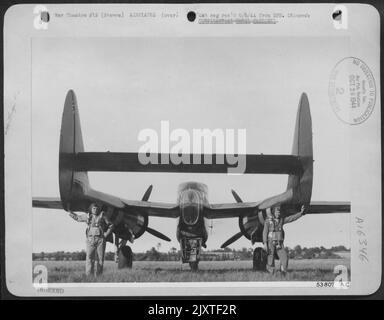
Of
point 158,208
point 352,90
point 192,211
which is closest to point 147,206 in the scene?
point 158,208

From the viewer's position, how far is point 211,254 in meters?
2.32

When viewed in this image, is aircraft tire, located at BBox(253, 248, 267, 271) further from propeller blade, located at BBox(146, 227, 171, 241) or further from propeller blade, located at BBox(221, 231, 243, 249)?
propeller blade, located at BBox(146, 227, 171, 241)

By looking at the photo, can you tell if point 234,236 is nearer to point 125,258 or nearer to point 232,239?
point 232,239

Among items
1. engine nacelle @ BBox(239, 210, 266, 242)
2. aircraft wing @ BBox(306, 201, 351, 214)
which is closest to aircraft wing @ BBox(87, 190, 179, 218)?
engine nacelle @ BBox(239, 210, 266, 242)

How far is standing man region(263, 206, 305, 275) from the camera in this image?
233cm

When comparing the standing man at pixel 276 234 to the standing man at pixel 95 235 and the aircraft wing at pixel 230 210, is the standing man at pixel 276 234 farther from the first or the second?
the standing man at pixel 95 235

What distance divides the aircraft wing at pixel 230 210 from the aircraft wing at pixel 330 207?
0.20 meters

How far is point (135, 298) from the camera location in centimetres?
231

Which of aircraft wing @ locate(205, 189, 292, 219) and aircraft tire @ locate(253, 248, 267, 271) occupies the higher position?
aircraft wing @ locate(205, 189, 292, 219)

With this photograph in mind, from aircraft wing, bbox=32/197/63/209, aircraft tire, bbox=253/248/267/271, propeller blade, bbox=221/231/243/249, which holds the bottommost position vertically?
aircraft tire, bbox=253/248/267/271

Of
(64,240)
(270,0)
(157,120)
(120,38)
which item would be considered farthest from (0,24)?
(270,0)

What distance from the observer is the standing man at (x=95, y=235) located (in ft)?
7.58

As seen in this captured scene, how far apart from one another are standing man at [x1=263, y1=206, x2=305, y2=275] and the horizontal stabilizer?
0.48ft

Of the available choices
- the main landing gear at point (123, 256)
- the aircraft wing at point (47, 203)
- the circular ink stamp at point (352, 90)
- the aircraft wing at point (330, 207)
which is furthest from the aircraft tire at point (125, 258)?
the circular ink stamp at point (352, 90)
